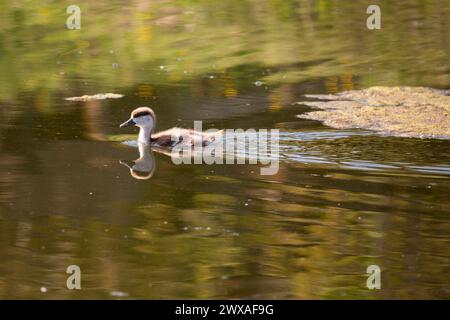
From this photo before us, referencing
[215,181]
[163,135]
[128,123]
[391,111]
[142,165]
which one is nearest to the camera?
[215,181]

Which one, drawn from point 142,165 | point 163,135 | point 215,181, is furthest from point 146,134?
point 215,181

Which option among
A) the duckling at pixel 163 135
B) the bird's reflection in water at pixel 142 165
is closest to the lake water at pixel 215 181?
the bird's reflection in water at pixel 142 165

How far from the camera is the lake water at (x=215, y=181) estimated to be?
21.0 feet

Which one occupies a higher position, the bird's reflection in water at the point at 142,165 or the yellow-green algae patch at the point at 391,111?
the yellow-green algae patch at the point at 391,111

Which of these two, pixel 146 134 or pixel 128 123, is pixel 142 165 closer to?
pixel 146 134

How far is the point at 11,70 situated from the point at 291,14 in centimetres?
605

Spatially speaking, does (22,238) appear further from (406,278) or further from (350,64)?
(350,64)

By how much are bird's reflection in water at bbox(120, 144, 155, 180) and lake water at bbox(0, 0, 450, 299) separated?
3.6 inches

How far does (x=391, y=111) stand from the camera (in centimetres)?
1129

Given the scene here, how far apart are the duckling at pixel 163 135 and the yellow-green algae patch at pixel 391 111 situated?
1.45 m

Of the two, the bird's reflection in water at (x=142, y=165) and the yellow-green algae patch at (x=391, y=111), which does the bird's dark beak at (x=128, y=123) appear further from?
the yellow-green algae patch at (x=391, y=111)

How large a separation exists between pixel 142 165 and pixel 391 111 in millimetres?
3262

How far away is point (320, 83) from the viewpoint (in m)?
13.3

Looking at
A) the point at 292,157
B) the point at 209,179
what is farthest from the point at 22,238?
the point at 292,157
